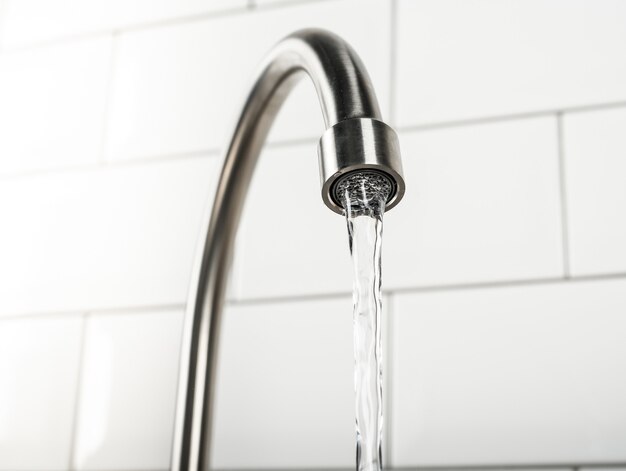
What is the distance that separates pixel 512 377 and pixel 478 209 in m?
0.16

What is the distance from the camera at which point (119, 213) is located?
1.03 m

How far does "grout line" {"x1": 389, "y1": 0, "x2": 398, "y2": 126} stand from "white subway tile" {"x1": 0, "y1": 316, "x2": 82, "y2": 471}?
15.4 inches

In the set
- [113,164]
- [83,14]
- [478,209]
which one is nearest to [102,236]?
[113,164]

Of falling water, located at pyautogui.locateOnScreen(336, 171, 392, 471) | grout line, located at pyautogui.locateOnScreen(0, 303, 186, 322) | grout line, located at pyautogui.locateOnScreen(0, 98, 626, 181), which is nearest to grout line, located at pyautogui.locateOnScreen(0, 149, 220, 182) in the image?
grout line, located at pyautogui.locateOnScreen(0, 98, 626, 181)

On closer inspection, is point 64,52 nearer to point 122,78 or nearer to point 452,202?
point 122,78

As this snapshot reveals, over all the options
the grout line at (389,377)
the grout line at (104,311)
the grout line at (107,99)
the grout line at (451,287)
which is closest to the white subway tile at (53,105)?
the grout line at (107,99)

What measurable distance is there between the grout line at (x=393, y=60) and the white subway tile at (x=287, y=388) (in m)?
0.20

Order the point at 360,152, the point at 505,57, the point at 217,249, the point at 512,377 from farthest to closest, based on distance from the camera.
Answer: the point at 505,57 → the point at 512,377 → the point at 217,249 → the point at 360,152

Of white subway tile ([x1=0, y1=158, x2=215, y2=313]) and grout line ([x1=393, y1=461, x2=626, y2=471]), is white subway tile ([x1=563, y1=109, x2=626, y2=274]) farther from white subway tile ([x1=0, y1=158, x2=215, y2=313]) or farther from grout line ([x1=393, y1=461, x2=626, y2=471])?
white subway tile ([x1=0, y1=158, x2=215, y2=313])

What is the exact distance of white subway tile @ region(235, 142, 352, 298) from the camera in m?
0.93

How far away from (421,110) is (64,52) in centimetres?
46

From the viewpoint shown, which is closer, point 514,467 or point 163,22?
point 514,467

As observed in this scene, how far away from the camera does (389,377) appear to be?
874 millimetres

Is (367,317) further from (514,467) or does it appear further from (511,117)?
(511,117)
